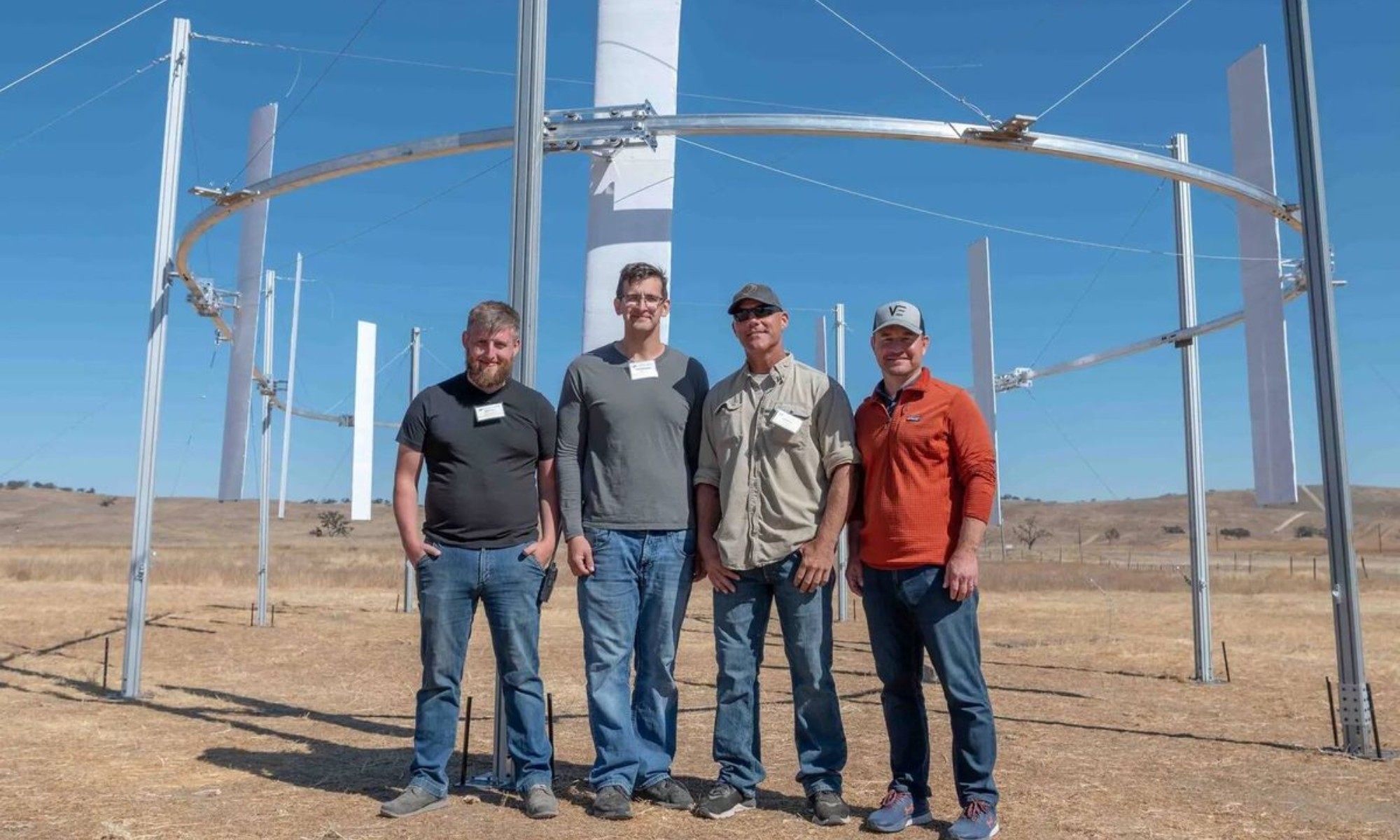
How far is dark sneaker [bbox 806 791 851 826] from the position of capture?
14.8 ft

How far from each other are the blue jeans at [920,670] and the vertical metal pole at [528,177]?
2210 mm

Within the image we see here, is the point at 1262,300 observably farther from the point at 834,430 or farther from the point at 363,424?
the point at 363,424

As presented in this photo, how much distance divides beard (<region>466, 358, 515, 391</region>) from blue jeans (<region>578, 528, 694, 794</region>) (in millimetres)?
804

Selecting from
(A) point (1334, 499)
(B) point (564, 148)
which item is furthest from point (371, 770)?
(A) point (1334, 499)

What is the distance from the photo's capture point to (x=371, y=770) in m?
5.71

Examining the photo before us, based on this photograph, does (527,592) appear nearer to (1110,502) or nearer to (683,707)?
(683,707)

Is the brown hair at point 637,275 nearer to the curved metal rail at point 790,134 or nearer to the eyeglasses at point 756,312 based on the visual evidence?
the eyeglasses at point 756,312

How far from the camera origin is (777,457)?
4.56 meters

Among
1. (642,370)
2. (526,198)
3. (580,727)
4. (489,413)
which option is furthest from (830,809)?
(526,198)

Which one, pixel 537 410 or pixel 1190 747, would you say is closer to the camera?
pixel 537 410

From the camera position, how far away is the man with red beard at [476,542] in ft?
15.4

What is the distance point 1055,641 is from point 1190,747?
277 inches

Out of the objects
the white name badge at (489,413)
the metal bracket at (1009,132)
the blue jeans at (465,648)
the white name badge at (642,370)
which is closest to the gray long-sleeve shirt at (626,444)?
the white name badge at (642,370)

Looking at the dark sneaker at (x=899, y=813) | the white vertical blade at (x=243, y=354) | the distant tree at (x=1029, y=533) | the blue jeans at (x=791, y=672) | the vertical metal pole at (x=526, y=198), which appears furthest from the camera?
the distant tree at (x=1029, y=533)
